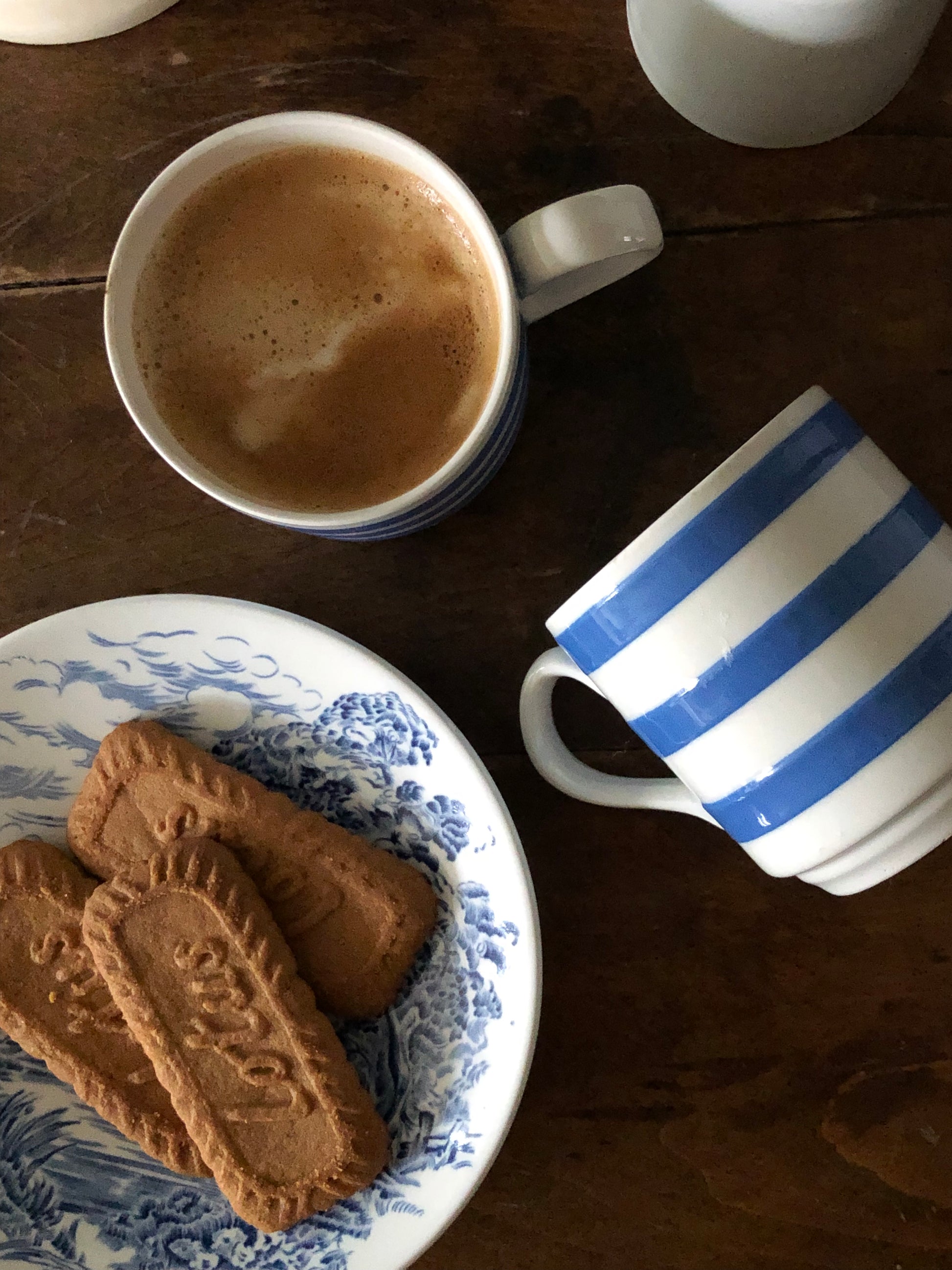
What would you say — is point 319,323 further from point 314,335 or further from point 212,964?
point 212,964

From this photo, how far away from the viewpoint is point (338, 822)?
2.38ft

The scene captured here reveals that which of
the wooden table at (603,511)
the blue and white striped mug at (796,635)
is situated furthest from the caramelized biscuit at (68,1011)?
the blue and white striped mug at (796,635)

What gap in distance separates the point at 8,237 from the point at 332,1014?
24.1 inches

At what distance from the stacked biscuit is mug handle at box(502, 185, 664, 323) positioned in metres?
0.38

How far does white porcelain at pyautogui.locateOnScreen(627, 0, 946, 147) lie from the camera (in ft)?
1.70

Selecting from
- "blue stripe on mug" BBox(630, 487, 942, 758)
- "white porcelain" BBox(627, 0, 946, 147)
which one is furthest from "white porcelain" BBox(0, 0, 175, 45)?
"blue stripe on mug" BBox(630, 487, 942, 758)

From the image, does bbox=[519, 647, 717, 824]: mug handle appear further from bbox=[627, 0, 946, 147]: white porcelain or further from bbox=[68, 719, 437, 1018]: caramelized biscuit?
bbox=[627, 0, 946, 147]: white porcelain

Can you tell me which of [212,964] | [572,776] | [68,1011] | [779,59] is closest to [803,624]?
[572,776]

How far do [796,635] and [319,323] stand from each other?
353 millimetres

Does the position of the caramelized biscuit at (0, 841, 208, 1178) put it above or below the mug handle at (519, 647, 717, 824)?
below

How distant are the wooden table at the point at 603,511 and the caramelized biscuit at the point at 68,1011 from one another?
7.9 inches

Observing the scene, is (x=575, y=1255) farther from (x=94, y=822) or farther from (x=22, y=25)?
(x=22, y=25)

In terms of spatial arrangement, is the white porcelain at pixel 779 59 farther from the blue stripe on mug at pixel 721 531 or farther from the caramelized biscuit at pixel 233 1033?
the caramelized biscuit at pixel 233 1033

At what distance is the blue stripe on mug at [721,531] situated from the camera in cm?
49
